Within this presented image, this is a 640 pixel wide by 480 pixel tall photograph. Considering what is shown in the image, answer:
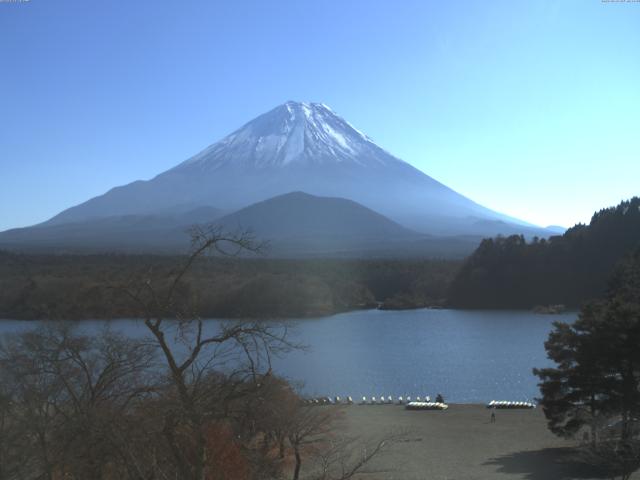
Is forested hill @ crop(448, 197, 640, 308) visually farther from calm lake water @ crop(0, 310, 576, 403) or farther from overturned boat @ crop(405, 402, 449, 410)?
overturned boat @ crop(405, 402, 449, 410)

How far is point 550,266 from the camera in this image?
3650 centimetres

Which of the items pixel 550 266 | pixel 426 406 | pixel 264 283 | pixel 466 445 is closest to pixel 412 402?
pixel 426 406

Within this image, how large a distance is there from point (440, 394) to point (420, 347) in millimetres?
6922

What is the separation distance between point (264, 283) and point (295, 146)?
62424mm

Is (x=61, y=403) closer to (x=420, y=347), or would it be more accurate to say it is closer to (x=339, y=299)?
(x=420, y=347)

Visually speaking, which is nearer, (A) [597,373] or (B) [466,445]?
(A) [597,373]

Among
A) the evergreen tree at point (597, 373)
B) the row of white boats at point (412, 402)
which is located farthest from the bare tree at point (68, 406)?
the row of white boats at point (412, 402)

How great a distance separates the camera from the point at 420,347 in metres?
21.7

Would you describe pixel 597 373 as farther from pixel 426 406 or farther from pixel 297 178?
pixel 297 178

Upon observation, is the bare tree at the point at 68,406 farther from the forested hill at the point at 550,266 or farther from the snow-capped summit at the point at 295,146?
the snow-capped summit at the point at 295,146

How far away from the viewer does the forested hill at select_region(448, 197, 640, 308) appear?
3516 cm

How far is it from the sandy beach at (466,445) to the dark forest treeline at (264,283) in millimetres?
3693

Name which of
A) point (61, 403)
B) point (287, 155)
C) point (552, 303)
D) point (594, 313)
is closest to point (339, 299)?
point (552, 303)

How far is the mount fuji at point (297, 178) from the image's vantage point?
83.9m
